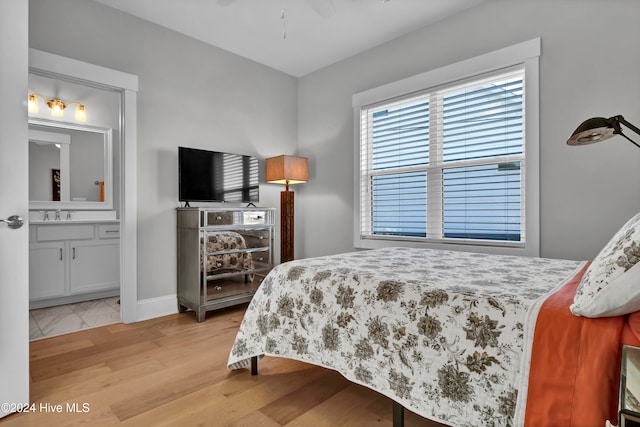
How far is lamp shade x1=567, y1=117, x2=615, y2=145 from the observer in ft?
5.09

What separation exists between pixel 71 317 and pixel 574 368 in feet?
12.9

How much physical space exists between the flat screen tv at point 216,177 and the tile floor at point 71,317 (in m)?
1.35

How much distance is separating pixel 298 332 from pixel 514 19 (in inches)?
115

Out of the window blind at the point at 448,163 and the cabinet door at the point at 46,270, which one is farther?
the cabinet door at the point at 46,270

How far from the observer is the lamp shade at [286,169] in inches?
150

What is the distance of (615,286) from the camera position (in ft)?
3.13

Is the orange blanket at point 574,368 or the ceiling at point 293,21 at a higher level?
the ceiling at point 293,21

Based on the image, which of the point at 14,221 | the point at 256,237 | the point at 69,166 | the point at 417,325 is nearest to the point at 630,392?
the point at 417,325

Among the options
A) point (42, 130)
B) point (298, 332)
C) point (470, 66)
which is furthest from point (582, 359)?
point (42, 130)

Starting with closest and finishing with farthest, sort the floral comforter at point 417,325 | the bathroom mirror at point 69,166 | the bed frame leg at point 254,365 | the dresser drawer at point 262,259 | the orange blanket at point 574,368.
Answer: the orange blanket at point 574,368, the floral comforter at point 417,325, the bed frame leg at point 254,365, the dresser drawer at point 262,259, the bathroom mirror at point 69,166

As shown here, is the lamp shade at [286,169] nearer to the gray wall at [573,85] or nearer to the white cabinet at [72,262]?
the gray wall at [573,85]

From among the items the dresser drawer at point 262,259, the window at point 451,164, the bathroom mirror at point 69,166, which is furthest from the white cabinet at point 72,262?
the window at point 451,164

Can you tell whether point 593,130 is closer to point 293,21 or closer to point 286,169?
point 293,21

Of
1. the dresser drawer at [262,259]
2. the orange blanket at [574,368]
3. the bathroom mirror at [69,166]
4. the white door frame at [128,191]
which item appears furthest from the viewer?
the bathroom mirror at [69,166]
